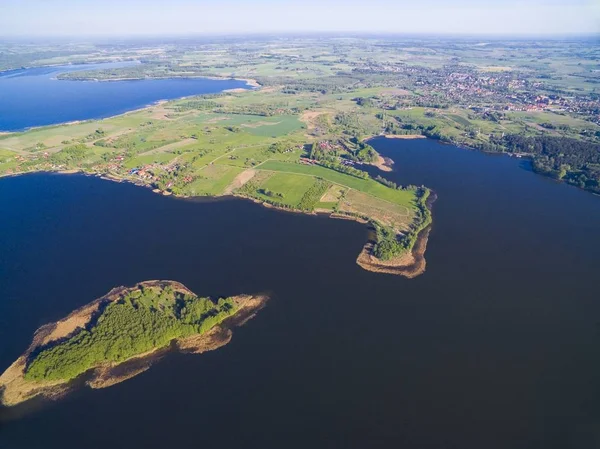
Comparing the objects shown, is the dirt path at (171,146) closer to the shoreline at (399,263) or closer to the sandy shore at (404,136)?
the sandy shore at (404,136)

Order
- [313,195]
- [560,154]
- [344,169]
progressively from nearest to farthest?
[313,195] → [344,169] → [560,154]

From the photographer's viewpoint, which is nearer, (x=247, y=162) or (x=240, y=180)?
(x=240, y=180)

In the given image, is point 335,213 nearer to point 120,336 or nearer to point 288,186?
point 288,186

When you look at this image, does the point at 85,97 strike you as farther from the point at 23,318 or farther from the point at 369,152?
the point at 23,318

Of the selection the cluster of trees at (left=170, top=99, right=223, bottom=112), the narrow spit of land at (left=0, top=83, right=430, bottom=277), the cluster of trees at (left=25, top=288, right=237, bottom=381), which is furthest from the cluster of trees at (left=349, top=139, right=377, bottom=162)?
the cluster of trees at (left=170, top=99, right=223, bottom=112)

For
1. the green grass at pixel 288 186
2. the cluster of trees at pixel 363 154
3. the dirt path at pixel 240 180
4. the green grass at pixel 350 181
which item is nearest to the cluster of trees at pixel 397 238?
the green grass at pixel 350 181

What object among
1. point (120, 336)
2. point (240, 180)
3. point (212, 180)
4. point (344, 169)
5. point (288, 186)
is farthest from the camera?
point (344, 169)

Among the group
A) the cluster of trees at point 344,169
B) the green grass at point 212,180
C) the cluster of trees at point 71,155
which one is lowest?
the green grass at point 212,180

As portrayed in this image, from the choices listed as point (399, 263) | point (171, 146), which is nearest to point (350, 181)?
point (399, 263)
